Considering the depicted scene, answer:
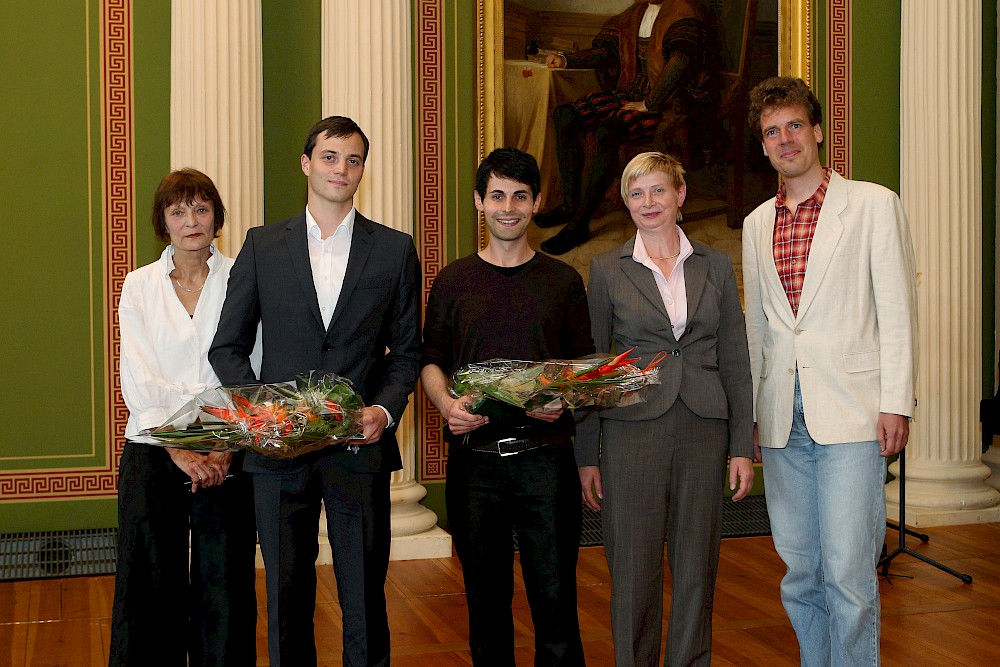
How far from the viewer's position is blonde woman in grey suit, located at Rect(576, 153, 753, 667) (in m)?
3.17

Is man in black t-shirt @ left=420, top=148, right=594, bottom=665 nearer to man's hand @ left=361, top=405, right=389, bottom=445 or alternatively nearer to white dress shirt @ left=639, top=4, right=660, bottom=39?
man's hand @ left=361, top=405, right=389, bottom=445

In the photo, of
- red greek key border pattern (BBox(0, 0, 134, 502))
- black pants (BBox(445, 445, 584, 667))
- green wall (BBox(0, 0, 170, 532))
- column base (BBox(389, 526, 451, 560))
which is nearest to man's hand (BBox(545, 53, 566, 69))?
green wall (BBox(0, 0, 170, 532))

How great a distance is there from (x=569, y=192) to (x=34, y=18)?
3254mm

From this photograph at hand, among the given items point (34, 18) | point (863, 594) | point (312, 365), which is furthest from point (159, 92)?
point (863, 594)

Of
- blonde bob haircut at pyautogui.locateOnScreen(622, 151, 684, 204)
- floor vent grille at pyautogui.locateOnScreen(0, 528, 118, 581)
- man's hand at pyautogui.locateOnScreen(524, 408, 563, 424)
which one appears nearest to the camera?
man's hand at pyautogui.locateOnScreen(524, 408, 563, 424)

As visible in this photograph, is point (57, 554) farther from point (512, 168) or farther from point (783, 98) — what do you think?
point (783, 98)

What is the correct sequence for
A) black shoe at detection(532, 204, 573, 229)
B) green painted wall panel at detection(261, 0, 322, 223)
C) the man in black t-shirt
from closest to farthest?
the man in black t-shirt, green painted wall panel at detection(261, 0, 322, 223), black shoe at detection(532, 204, 573, 229)

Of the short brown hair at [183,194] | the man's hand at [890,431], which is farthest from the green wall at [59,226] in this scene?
the man's hand at [890,431]

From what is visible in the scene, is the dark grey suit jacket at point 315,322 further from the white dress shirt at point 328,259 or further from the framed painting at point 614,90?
the framed painting at point 614,90

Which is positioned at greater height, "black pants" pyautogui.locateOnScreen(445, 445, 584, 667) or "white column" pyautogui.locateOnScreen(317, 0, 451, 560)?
"white column" pyautogui.locateOnScreen(317, 0, 451, 560)

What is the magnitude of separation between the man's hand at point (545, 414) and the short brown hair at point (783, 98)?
1169 millimetres

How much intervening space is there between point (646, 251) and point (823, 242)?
0.55 metres

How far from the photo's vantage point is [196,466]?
10.3 ft

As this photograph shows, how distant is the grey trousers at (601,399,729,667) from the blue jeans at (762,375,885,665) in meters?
0.29
